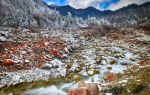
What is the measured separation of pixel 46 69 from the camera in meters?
39.0

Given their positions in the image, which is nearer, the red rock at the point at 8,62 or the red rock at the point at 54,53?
the red rock at the point at 8,62

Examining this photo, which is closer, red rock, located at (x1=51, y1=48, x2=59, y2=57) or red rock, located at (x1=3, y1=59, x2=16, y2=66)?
red rock, located at (x1=3, y1=59, x2=16, y2=66)

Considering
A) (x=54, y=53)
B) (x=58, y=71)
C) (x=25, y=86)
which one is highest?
(x=54, y=53)


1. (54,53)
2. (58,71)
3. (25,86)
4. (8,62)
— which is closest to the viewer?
(25,86)

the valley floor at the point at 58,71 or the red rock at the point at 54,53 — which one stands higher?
the red rock at the point at 54,53

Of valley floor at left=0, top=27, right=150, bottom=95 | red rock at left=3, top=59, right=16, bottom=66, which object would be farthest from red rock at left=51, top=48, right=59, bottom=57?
red rock at left=3, top=59, right=16, bottom=66

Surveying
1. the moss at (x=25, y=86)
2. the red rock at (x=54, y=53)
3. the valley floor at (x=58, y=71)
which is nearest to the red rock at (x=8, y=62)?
the valley floor at (x=58, y=71)

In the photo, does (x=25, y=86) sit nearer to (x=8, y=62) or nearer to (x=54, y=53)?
(x=8, y=62)

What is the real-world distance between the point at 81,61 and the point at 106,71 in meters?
9.34

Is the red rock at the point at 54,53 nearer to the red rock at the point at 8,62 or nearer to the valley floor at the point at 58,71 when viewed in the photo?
the valley floor at the point at 58,71

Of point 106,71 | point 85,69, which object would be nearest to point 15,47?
point 85,69

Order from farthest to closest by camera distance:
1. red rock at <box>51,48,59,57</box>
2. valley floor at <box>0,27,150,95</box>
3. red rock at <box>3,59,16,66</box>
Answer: red rock at <box>51,48,59,57</box>
red rock at <box>3,59,16,66</box>
valley floor at <box>0,27,150,95</box>

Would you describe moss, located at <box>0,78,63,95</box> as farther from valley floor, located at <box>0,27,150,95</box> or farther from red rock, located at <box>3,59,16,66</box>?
red rock, located at <box>3,59,16,66</box>

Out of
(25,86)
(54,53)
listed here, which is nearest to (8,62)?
(25,86)
